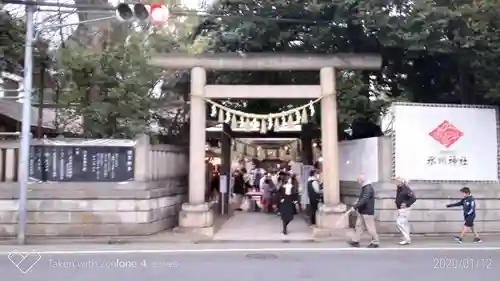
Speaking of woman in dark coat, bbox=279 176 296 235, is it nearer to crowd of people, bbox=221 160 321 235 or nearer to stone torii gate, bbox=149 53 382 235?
crowd of people, bbox=221 160 321 235

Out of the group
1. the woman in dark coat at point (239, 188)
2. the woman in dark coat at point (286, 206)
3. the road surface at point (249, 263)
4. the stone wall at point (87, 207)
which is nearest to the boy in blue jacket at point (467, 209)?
the road surface at point (249, 263)

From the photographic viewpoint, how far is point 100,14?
17.0 m

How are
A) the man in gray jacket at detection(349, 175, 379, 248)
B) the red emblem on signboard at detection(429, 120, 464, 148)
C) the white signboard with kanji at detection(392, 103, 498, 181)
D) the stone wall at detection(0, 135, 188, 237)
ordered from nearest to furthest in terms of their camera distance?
1. the man in gray jacket at detection(349, 175, 379, 248)
2. the stone wall at detection(0, 135, 188, 237)
3. the white signboard with kanji at detection(392, 103, 498, 181)
4. the red emblem on signboard at detection(429, 120, 464, 148)

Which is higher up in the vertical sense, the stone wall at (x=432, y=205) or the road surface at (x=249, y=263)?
the stone wall at (x=432, y=205)

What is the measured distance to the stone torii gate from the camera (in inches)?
560

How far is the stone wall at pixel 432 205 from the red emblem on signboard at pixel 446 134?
1.21 meters

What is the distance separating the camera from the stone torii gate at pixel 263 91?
46.7ft

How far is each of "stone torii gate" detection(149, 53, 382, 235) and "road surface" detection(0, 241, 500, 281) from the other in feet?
7.06

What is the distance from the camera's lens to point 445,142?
47.9ft

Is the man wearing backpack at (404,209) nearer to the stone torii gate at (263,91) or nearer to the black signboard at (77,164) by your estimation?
the stone torii gate at (263,91)
